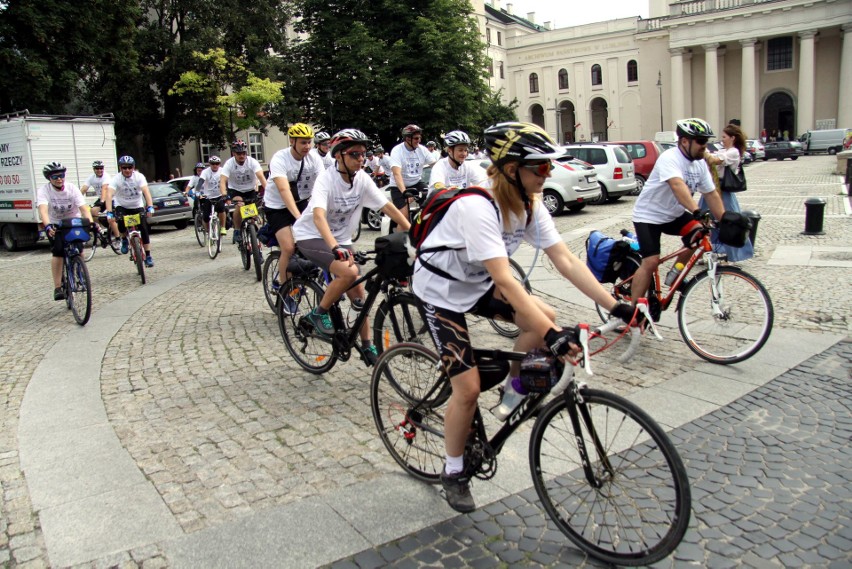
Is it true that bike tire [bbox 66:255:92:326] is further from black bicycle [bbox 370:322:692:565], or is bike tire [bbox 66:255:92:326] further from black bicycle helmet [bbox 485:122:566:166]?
black bicycle helmet [bbox 485:122:566:166]

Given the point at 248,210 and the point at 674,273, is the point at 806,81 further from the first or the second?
the point at 674,273

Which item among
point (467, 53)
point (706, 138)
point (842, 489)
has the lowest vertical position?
point (842, 489)

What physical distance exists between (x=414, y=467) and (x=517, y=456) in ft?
2.10

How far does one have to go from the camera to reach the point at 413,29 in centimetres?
3688

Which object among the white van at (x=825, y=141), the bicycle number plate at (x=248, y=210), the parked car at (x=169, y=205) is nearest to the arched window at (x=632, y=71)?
the white van at (x=825, y=141)

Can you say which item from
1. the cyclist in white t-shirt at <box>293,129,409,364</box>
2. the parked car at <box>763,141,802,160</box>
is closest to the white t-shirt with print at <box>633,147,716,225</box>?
the cyclist in white t-shirt at <box>293,129,409,364</box>

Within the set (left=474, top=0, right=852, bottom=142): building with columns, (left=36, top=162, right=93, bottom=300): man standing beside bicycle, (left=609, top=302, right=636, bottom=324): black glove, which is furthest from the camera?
(left=474, top=0, right=852, bottom=142): building with columns

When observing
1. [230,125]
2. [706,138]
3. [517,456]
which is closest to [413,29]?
[230,125]

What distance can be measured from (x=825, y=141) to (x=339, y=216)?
51658 mm

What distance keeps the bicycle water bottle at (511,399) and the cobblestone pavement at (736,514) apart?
22.1 inches

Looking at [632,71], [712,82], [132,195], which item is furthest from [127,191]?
[632,71]

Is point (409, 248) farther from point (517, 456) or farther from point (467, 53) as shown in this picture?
point (467, 53)

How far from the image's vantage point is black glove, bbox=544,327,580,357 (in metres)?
2.71

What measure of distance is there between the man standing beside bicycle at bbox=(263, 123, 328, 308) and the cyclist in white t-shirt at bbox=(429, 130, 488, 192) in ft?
4.86
